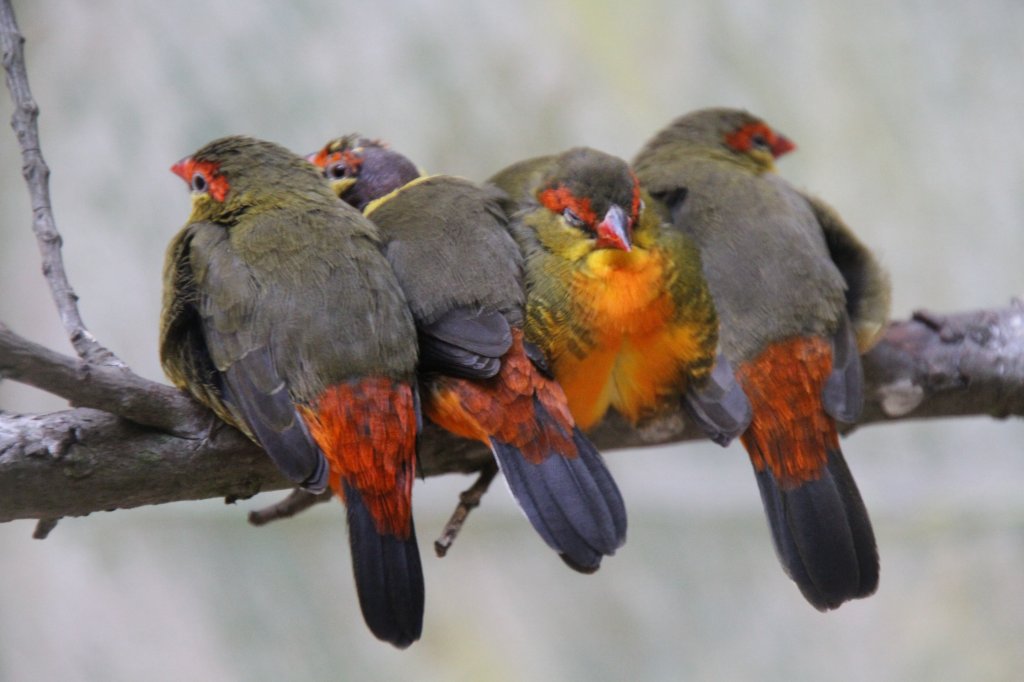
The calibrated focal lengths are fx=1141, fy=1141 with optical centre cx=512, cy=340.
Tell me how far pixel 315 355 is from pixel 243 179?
48cm

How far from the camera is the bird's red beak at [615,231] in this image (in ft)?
6.29

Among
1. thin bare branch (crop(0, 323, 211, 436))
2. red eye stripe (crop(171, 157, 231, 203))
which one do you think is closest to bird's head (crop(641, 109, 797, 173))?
red eye stripe (crop(171, 157, 231, 203))

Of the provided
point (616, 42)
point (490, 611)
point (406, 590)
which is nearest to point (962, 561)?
point (490, 611)

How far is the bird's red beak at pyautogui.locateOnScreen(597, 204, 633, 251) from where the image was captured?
1917 mm

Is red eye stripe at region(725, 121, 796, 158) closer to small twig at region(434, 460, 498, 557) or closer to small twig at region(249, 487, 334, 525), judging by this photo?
small twig at region(434, 460, 498, 557)

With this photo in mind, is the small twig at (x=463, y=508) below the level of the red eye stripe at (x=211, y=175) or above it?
below

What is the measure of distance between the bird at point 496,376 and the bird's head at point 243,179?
16 cm

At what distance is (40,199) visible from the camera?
75.3 inches

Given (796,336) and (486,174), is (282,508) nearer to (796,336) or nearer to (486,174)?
(796,336)

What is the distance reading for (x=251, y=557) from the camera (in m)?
3.77

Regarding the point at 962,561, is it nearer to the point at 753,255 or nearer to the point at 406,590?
the point at 753,255

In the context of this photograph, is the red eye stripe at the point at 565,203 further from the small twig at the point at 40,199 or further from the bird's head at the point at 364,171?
the small twig at the point at 40,199

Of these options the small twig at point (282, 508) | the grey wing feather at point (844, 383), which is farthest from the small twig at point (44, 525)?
the grey wing feather at point (844, 383)

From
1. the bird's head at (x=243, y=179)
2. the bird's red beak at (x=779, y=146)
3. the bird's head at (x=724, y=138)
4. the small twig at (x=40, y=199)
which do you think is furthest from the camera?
the bird's red beak at (x=779, y=146)
